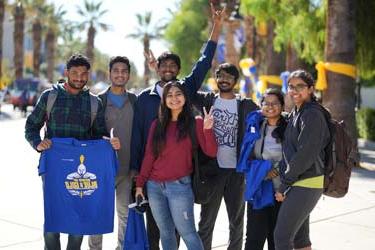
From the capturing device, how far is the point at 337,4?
38.8ft

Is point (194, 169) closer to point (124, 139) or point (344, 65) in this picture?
point (124, 139)

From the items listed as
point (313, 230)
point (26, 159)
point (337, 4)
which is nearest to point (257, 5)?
point (337, 4)

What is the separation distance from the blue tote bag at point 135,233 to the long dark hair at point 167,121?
571 millimetres

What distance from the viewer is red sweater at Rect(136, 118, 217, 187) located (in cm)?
445

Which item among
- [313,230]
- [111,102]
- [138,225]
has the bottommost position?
[313,230]

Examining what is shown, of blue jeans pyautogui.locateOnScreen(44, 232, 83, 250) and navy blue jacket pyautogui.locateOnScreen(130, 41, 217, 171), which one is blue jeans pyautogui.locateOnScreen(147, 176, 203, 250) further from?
blue jeans pyautogui.locateOnScreen(44, 232, 83, 250)

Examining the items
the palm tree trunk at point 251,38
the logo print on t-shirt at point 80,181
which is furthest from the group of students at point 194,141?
the palm tree trunk at point 251,38

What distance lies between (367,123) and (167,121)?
14.9 m

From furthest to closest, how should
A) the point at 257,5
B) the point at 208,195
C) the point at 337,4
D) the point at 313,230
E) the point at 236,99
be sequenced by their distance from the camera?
1. the point at 257,5
2. the point at 337,4
3. the point at 313,230
4. the point at 236,99
5. the point at 208,195

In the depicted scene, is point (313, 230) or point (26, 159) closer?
point (313, 230)

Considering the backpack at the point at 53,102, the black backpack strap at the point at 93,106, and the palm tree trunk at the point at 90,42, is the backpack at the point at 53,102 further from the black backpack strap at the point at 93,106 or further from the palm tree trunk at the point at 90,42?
the palm tree trunk at the point at 90,42

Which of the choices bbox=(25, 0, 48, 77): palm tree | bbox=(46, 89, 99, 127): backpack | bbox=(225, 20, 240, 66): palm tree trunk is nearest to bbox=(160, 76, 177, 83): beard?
bbox=(46, 89, 99, 127): backpack

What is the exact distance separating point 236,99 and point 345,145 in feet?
3.58

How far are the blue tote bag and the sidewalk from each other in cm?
132
